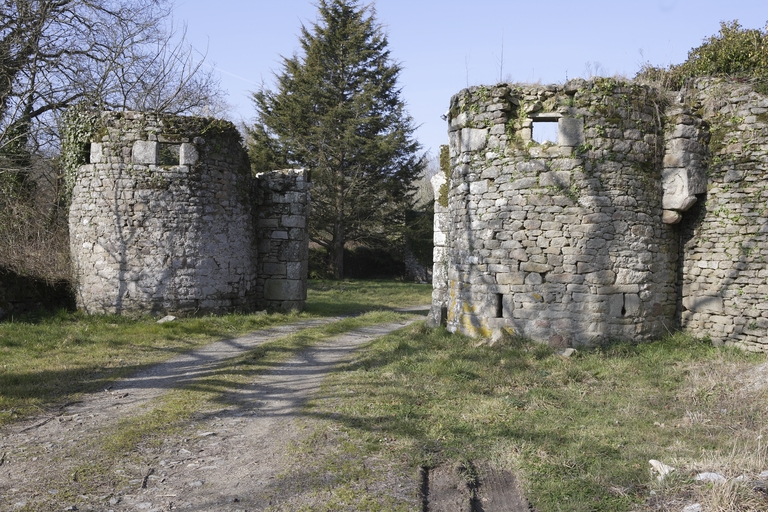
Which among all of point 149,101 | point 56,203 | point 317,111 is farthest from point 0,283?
point 317,111

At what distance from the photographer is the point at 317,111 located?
2525 centimetres

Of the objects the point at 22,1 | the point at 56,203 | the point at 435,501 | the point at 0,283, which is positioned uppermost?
the point at 22,1

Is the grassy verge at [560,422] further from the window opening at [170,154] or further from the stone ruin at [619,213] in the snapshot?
the window opening at [170,154]

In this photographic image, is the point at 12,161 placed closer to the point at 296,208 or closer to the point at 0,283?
the point at 0,283

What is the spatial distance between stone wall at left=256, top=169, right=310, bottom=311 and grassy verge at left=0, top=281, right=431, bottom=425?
30.3 inches

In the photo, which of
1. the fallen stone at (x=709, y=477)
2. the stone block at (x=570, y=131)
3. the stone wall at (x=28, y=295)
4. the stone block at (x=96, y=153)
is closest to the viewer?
the fallen stone at (x=709, y=477)

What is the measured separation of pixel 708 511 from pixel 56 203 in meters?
13.4

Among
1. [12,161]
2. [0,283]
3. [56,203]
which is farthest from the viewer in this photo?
[56,203]

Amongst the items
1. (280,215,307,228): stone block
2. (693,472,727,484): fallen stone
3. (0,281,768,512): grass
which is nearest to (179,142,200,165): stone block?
(280,215,307,228): stone block

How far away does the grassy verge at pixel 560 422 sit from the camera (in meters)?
4.10

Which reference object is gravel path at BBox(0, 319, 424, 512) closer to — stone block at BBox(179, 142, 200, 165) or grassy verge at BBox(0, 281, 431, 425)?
grassy verge at BBox(0, 281, 431, 425)

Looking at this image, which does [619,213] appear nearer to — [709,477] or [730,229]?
[730,229]

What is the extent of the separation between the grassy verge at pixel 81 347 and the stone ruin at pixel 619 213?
193 inches

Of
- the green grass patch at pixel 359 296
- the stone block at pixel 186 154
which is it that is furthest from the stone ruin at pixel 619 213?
the green grass patch at pixel 359 296
